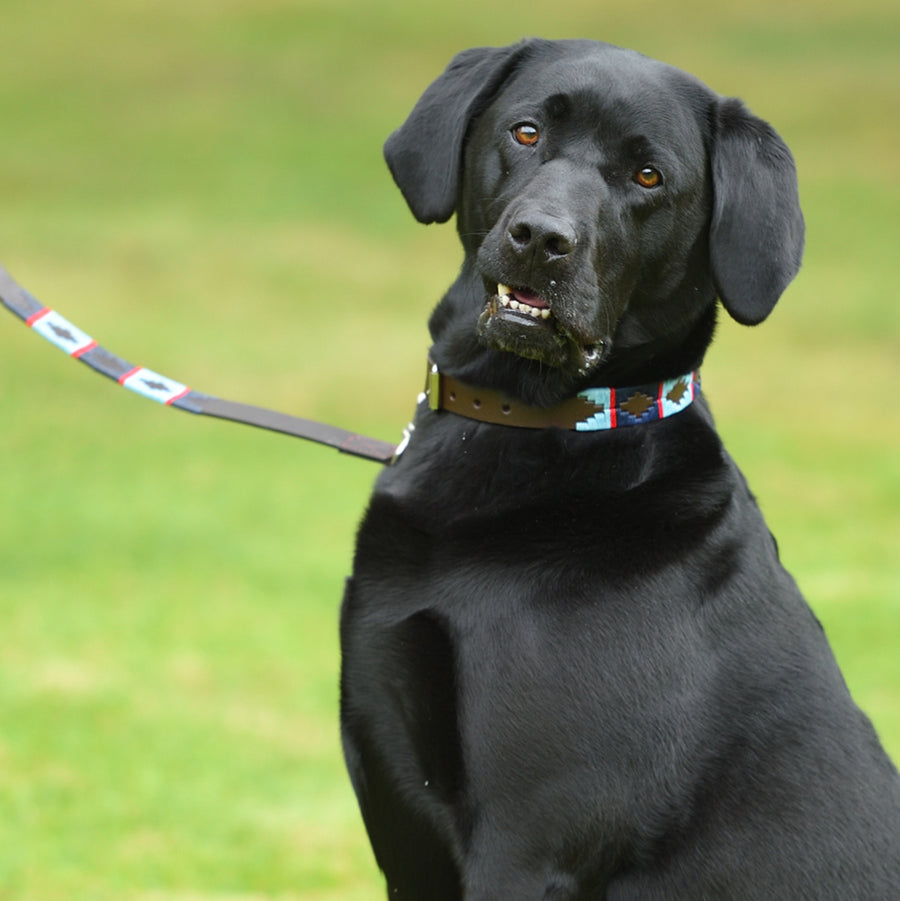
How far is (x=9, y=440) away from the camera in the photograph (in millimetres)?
10977

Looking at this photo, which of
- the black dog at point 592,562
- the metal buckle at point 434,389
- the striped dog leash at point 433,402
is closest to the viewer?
the black dog at point 592,562

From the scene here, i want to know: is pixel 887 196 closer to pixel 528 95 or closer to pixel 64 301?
pixel 64 301

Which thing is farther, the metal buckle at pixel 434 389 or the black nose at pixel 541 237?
the metal buckle at pixel 434 389

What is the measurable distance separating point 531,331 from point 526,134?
0.37 meters

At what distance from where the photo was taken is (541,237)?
2.68 meters

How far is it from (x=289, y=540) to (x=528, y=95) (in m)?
6.55

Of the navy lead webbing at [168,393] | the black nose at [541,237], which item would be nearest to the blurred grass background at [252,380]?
the navy lead webbing at [168,393]

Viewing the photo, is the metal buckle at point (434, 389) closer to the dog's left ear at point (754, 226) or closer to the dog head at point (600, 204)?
the dog head at point (600, 204)

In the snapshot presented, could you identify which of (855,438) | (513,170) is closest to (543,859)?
(513,170)

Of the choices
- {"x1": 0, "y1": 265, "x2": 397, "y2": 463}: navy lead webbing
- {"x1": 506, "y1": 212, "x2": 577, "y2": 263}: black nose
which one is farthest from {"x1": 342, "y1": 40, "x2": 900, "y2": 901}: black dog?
{"x1": 0, "y1": 265, "x2": 397, "y2": 463}: navy lead webbing

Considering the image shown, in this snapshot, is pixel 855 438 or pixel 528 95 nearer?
pixel 528 95

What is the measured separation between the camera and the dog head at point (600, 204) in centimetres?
276

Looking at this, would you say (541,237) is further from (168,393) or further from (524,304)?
(168,393)

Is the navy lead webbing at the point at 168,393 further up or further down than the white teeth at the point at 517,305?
further down
